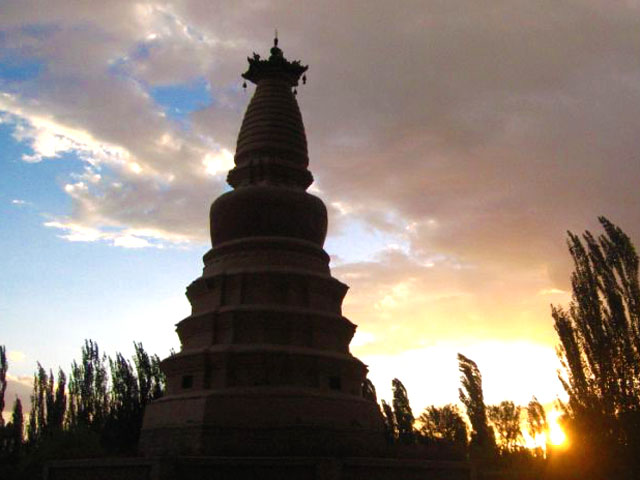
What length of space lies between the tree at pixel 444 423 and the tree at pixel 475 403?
2155mm

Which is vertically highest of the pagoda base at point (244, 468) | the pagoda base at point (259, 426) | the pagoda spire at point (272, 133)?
the pagoda spire at point (272, 133)

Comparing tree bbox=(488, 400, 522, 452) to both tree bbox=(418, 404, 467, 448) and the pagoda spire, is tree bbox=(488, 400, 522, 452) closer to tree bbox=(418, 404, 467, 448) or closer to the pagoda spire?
tree bbox=(418, 404, 467, 448)

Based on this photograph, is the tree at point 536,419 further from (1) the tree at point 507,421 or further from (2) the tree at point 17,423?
(2) the tree at point 17,423

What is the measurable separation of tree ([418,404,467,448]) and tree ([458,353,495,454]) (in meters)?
2.16

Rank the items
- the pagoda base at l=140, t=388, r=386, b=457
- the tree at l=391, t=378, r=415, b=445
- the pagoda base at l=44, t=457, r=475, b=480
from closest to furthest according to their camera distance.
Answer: the pagoda base at l=44, t=457, r=475, b=480 < the pagoda base at l=140, t=388, r=386, b=457 < the tree at l=391, t=378, r=415, b=445

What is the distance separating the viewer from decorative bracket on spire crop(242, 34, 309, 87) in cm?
2794

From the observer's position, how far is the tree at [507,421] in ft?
135

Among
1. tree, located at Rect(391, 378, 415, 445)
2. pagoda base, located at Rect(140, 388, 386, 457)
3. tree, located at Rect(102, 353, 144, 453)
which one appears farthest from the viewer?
tree, located at Rect(391, 378, 415, 445)

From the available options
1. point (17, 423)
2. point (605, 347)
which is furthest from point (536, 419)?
point (17, 423)

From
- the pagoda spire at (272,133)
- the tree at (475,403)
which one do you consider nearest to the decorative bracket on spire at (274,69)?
the pagoda spire at (272,133)

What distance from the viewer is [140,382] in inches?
1446

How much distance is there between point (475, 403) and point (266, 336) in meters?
22.9

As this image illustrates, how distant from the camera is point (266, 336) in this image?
20.8 metres

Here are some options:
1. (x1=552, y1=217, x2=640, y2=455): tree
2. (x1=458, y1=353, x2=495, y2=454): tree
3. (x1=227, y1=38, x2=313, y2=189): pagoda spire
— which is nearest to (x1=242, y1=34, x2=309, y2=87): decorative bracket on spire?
(x1=227, y1=38, x2=313, y2=189): pagoda spire
